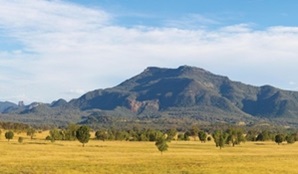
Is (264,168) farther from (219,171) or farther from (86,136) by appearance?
(86,136)

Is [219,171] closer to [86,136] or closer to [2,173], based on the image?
[2,173]

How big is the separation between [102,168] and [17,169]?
13.2m

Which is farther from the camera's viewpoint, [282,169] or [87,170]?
[282,169]

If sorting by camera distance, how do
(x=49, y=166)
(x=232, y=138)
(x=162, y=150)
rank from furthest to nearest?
(x=232, y=138), (x=162, y=150), (x=49, y=166)

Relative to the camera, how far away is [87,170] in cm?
7569

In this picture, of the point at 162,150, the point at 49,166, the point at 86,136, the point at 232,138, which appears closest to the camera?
the point at 49,166

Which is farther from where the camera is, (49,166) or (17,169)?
(49,166)

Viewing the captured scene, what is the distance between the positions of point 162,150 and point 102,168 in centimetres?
4749

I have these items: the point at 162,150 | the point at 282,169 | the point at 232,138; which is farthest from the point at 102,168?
the point at 232,138

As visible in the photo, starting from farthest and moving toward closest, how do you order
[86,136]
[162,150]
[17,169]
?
[86,136] < [162,150] < [17,169]

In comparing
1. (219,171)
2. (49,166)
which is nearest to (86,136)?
(49,166)

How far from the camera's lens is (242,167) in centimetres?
8431

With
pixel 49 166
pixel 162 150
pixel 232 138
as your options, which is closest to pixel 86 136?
pixel 162 150

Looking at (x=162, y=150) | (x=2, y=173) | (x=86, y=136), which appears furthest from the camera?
(x=86, y=136)
